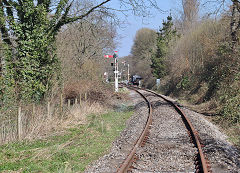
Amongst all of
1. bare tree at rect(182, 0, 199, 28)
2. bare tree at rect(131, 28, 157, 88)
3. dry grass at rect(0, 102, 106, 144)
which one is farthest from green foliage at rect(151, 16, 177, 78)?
dry grass at rect(0, 102, 106, 144)

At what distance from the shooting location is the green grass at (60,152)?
638cm

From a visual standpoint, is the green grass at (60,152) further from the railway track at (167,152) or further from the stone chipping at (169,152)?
the railway track at (167,152)

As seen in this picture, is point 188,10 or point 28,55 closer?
point 28,55

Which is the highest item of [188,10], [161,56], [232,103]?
[188,10]

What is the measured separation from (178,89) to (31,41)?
20321 millimetres

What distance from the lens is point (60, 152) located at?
7.34 meters

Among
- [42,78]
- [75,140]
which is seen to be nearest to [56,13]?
[42,78]

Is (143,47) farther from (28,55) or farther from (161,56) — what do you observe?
(28,55)

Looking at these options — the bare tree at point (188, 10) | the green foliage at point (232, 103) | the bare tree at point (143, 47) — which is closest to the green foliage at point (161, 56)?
the bare tree at point (188, 10)

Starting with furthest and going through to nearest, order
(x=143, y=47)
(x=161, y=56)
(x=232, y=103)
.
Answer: (x=143, y=47)
(x=161, y=56)
(x=232, y=103)

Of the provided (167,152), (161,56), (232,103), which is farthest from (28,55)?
(161,56)

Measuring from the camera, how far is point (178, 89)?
29.0 m

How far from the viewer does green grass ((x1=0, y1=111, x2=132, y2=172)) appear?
251 inches

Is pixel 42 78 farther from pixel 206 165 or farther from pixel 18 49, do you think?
pixel 206 165
